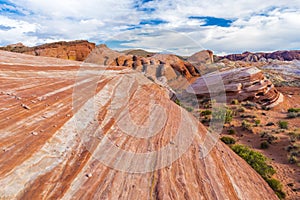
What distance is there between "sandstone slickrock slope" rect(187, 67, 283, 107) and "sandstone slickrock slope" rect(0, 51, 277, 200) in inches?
610

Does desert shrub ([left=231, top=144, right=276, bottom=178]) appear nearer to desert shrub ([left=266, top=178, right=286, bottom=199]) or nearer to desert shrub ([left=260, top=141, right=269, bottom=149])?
desert shrub ([left=266, top=178, right=286, bottom=199])

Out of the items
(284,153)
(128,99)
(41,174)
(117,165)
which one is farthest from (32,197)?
(284,153)

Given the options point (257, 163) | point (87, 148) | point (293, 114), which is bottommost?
point (293, 114)

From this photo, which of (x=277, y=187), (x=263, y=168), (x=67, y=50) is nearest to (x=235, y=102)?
(x=263, y=168)

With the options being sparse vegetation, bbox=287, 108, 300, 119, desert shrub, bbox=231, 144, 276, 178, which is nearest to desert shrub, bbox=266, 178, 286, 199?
desert shrub, bbox=231, 144, 276, 178

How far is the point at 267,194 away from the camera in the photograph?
16.5ft

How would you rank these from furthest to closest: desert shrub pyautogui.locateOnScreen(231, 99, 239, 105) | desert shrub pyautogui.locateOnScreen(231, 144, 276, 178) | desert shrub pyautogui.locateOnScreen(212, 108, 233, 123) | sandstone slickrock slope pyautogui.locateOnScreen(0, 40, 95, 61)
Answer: sandstone slickrock slope pyautogui.locateOnScreen(0, 40, 95, 61) < desert shrub pyautogui.locateOnScreen(231, 99, 239, 105) < desert shrub pyautogui.locateOnScreen(212, 108, 233, 123) < desert shrub pyautogui.locateOnScreen(231, 144, 276, 178)

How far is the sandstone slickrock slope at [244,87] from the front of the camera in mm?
19734

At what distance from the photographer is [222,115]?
51.4 feet

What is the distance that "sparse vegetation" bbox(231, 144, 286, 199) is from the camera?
7255 millimetres

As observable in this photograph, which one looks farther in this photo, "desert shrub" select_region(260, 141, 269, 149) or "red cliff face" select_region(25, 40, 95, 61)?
"red cliff face" select_region(25, 40, 95, 61)

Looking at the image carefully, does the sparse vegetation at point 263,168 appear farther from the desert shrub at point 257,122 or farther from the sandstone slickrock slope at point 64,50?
the sandstone slickrock slope at point 64,50

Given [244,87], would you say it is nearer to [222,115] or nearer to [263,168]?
[222,115]

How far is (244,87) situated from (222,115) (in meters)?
6.08
